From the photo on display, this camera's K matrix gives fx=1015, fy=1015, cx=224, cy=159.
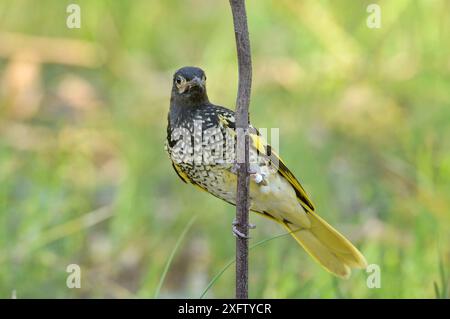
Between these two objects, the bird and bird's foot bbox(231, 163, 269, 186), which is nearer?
bird's foot bbox(231, 163, 269, 186)

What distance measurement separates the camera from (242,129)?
2756mm

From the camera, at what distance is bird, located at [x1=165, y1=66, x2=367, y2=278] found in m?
3.62

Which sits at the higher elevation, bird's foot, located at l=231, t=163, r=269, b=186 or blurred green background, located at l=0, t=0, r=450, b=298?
blurred green background, located at l=0, t=0, r=450, b=298

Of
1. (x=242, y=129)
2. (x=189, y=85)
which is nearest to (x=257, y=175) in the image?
(x=189, y=85)

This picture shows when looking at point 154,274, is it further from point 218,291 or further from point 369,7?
point 369,7

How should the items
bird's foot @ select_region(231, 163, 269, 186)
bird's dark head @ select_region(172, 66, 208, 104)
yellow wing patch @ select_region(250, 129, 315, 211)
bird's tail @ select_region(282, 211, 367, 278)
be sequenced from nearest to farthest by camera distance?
1. bird's foot @ select_region(231, 163, 269, 186)
2. bird's dark head @ select_region(172, 66, 208, 104)
3. yellow wing patch @ select_region(250, 129, 315, 211)
4. bird's tail @ select_region(282, 211, 367, 278)

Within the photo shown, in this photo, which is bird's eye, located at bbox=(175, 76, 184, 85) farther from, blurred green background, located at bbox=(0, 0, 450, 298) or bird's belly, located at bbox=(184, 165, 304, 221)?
blurred green background, located at bbox=(0, 0, 450, 298)

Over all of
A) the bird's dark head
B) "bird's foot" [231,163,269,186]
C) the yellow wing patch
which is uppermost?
the bird's dark head

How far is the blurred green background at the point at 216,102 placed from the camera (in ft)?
16.2

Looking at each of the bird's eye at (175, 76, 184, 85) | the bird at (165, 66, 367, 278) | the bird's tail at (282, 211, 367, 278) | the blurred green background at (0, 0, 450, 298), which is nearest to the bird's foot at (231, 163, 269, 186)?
the bird at (165, 66, 367, 278)

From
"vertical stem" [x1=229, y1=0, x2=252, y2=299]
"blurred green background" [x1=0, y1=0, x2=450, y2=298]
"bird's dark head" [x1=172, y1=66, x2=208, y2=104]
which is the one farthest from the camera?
"blurred green background" [x1=0, y1=0, x2=450, y2=298]

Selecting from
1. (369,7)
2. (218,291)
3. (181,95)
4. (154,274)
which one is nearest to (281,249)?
(218,291)

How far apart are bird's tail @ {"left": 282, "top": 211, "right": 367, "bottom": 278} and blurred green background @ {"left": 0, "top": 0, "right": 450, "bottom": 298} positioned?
0.08m

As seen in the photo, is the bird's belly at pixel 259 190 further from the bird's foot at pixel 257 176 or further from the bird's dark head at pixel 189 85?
the bird's dark head at pixel 189 85
